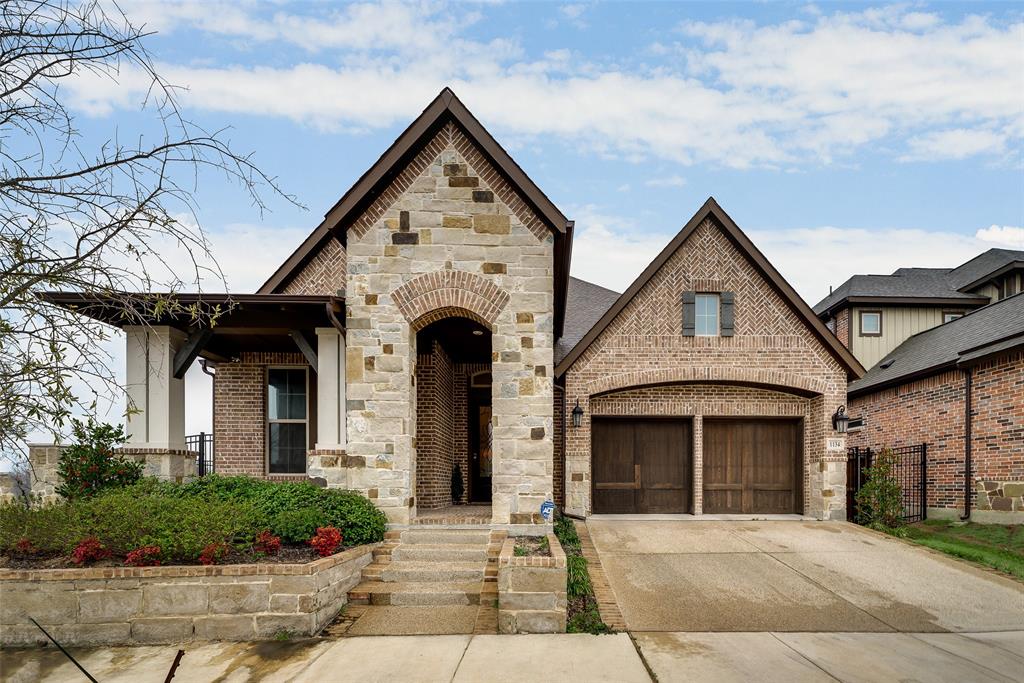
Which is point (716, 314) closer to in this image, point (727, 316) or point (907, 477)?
point (727, 316)

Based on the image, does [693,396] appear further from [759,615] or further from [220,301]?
[220,301]

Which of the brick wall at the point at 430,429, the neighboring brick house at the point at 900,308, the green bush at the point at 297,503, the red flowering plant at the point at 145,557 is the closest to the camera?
the red flowering plant at the point at 145,557

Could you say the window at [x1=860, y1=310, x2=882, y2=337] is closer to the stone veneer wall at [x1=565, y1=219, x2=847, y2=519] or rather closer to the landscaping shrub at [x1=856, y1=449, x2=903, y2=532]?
the stone veneer wall at [x1=565, y1=219, x2=847, y2=519]

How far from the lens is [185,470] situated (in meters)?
9.95

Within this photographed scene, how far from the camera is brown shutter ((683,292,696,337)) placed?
13516mm

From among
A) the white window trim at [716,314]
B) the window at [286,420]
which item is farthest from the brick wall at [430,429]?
the white window trim at [716,314]

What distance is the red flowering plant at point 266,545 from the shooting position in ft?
23.0

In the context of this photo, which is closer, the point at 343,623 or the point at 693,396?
the point at 343,623

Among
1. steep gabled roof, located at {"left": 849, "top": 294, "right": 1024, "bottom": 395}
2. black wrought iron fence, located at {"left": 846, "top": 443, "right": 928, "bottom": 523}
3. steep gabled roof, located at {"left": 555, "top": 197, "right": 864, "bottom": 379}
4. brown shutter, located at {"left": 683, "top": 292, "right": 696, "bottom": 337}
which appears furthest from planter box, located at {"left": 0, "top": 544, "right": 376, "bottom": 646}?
steep gabled roof, located at {"left": 849, "top": 294, "right": 1024, "bottom": 395}

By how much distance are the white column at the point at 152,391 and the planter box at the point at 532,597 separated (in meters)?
6.26

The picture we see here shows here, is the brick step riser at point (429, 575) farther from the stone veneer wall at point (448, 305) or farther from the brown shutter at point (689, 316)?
the brown shutter at point (689, 316)

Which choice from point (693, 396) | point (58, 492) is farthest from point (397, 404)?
point (693, 396)

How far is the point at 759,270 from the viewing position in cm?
1360

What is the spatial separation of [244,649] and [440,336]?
643 centimetres
